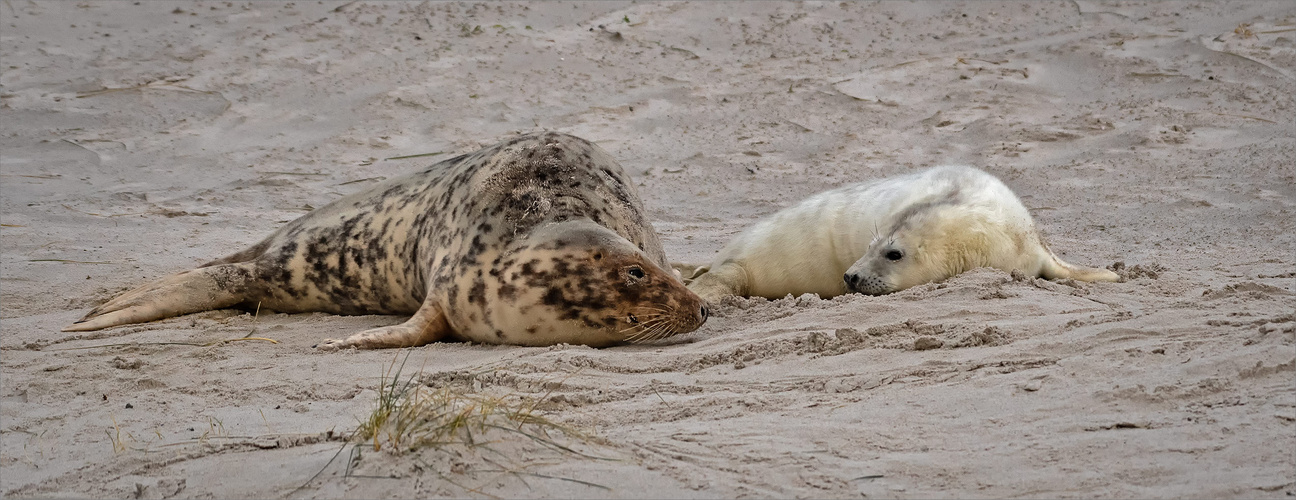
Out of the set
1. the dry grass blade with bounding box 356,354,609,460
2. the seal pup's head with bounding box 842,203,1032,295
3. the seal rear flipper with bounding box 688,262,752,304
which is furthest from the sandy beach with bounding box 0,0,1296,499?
the seal rear flipper with bounding box 688,262,752,304

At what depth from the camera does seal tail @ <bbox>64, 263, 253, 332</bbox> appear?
15.7 feet

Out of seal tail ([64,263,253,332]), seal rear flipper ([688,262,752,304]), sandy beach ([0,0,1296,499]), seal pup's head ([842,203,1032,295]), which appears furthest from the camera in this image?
seal rear flipper ([688,262,752,304])

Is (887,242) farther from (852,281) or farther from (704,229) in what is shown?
(704,229)

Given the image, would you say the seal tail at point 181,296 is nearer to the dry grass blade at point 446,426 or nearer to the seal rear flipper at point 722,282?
the seal rear flipper at point 722,282

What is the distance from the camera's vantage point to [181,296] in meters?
4.97

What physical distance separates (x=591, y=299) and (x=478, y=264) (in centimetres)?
47

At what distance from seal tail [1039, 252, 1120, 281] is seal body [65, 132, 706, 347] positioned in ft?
4.76

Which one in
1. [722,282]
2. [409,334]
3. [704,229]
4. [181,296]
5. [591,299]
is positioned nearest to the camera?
[591,299]

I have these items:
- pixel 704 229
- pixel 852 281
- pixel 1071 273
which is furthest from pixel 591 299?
pixel 704 229

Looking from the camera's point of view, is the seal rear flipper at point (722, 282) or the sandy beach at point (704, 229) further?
the seal rear flipper at point (722, 282)

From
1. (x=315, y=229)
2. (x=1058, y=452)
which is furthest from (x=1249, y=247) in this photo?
(x=315, y=229)

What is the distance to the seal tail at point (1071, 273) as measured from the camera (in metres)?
4.66

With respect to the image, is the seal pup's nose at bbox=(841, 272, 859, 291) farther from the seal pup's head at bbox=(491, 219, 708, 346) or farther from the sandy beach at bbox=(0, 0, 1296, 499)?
the seal pup's head at bbox=(491, 219, 708, 346)

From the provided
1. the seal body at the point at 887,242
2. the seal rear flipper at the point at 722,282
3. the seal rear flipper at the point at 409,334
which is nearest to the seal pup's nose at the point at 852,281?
the seal body at the point at 887,242
